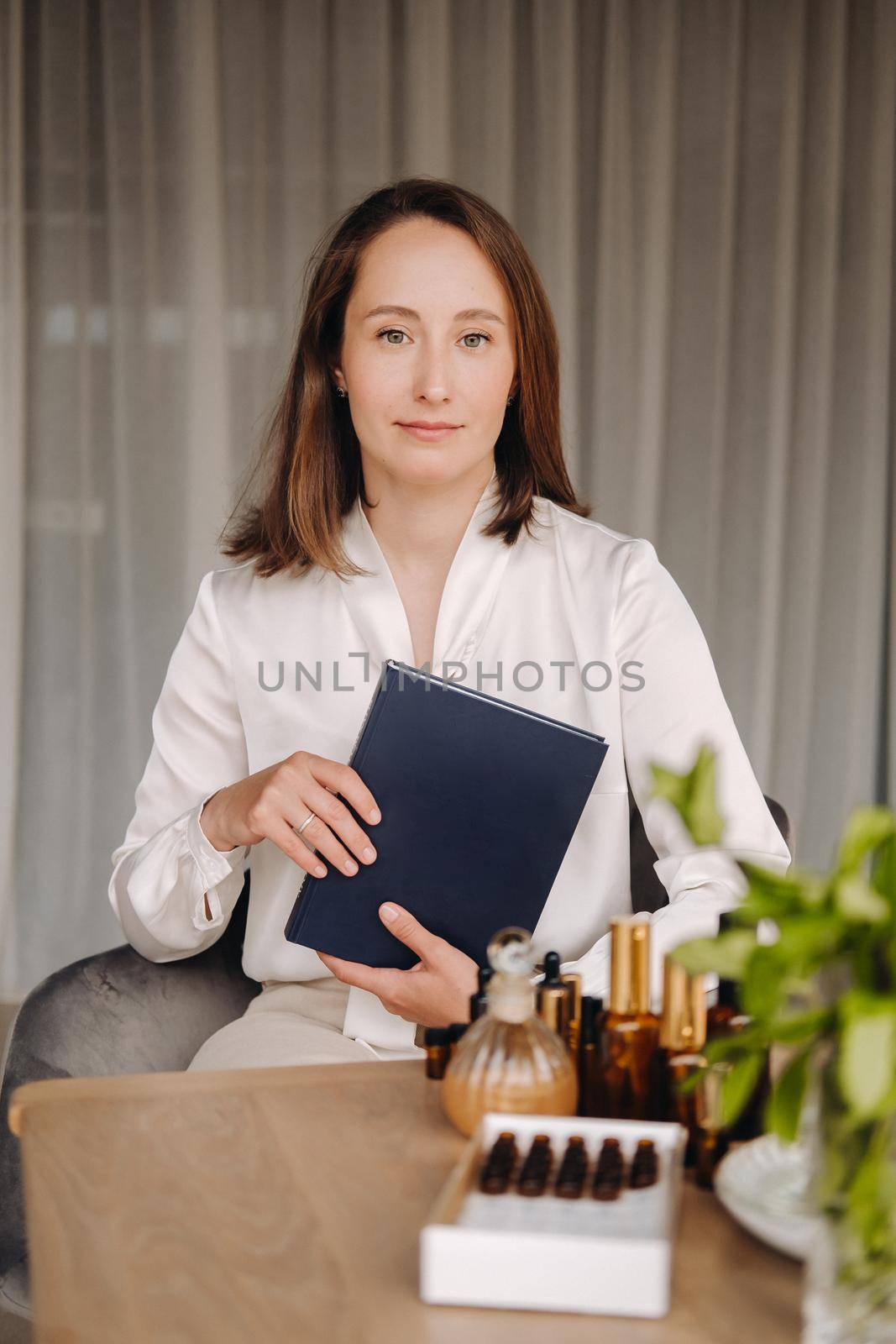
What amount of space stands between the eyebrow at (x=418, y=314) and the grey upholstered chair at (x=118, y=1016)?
636mm

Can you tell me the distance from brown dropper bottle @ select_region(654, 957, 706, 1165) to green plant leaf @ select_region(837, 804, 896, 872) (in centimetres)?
33

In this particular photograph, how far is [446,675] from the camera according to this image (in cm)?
163

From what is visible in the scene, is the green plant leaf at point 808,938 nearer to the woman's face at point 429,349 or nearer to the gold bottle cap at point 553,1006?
the gold bottle cap at point 553,1006

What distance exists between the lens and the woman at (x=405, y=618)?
1.50m

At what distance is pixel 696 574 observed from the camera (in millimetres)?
3346

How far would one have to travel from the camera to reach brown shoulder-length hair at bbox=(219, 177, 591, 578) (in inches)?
64.5

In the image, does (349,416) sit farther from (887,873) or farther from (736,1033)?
(887,873)

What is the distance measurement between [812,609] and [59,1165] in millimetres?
2730

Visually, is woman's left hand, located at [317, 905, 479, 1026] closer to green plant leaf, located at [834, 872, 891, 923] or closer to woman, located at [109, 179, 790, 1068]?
woman, located at [109, 179, 790, 1068]

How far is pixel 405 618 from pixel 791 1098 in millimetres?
1067

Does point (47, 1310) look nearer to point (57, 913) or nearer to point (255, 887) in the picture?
point (255, 887)
